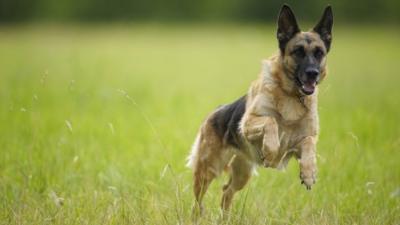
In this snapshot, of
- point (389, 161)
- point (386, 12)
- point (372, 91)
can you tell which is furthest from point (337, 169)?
point (386, 12)

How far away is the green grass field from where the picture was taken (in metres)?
5.82

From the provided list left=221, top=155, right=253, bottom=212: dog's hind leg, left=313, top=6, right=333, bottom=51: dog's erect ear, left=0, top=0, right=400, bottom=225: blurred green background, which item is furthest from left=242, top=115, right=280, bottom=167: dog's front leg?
left=313, top=6, right=333, bottom=51: dog's erect ear

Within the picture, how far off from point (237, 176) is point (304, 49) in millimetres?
1557

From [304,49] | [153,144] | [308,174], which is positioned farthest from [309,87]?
[153,144]

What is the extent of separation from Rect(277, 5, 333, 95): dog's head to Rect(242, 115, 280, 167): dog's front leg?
462mm

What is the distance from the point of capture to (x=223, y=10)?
4875cm

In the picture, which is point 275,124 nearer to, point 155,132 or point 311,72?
point 311,72

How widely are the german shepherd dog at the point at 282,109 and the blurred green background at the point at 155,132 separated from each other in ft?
1.35

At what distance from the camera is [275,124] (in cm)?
596

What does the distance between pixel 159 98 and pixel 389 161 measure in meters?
6.64

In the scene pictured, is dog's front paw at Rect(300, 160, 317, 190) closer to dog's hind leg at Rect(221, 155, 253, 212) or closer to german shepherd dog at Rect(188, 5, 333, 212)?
german shepherd dog at Rect(188, 5, 333, 212)

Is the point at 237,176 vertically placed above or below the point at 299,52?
below

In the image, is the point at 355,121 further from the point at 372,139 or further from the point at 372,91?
the point at 372,91

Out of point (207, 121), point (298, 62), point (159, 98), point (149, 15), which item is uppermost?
point (298, 62)
